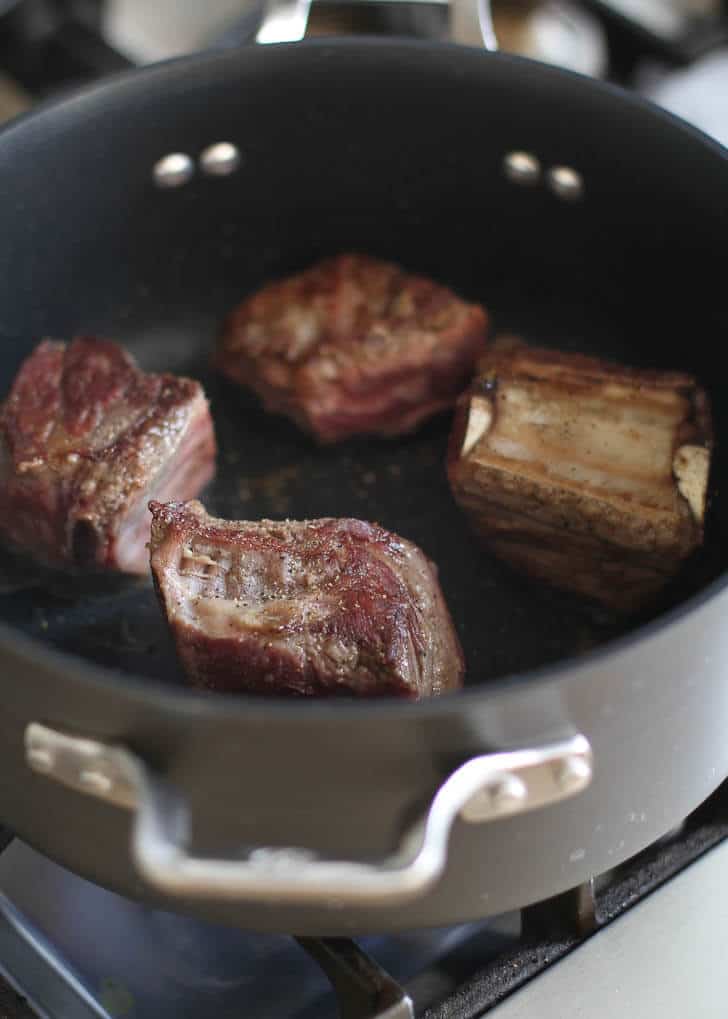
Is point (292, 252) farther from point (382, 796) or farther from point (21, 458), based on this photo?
point (382, 796)

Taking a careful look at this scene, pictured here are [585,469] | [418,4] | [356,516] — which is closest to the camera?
[585,469]

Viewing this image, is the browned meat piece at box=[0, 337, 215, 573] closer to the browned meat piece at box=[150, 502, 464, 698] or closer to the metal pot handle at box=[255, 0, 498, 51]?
the browned meat piece at box=[150, 502, 464, 698]

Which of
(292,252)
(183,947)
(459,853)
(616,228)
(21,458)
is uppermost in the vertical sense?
(616,228)

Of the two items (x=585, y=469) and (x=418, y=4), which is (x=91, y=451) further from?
(x=418, y=4)

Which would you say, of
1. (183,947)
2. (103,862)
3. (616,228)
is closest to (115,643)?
(183,947)

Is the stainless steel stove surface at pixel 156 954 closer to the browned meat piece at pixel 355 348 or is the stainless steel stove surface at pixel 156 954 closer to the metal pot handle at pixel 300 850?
the metal pot handle at pixel 300 850

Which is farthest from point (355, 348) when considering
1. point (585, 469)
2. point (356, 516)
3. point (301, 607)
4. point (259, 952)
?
point (259, 952)
